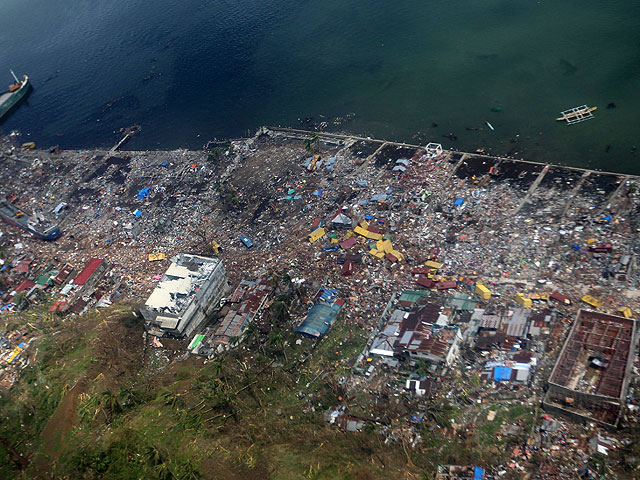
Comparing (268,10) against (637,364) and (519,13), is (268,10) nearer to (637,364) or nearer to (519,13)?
(519,13)

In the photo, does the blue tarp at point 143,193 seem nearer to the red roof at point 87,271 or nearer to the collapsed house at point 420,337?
the red roof at point 87,271

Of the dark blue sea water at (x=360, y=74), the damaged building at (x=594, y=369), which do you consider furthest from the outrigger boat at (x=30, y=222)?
the damaged building at (x=594, y=369)

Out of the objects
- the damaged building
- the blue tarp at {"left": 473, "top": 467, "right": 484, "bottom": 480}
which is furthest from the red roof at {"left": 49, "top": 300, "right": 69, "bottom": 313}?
the damaged building

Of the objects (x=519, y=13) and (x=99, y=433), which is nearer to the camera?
(x=99, y=433)

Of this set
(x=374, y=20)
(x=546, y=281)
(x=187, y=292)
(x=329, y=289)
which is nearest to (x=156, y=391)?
(x=187, y=292)

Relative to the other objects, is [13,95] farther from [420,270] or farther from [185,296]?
[420,270]

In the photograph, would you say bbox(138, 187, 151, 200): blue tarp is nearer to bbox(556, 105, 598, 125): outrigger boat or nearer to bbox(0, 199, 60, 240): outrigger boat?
bbox(0, 199, 60, 240): outrigger boat

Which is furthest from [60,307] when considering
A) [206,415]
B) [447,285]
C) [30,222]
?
[447,285]
